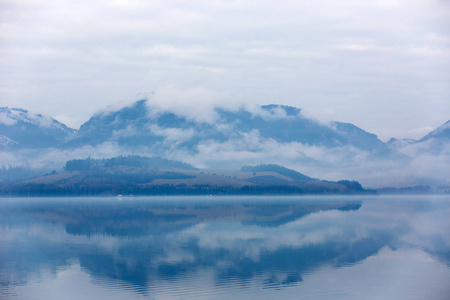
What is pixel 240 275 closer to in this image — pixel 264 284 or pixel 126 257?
pixel 264 284

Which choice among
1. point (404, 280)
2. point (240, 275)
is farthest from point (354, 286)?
point (240, 275)

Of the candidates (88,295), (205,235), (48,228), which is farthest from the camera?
(48,228)

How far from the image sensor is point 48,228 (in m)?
112

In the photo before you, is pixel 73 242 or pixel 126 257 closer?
pixel 126 257

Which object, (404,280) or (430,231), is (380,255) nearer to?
(404,280)

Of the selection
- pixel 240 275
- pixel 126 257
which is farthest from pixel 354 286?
pixel 126 257

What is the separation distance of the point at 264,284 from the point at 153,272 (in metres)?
12.0

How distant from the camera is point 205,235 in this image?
94.3 m

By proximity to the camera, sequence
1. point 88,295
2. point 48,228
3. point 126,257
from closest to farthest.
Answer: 1. point 88,295
2. point 126,257
3. point 48,228

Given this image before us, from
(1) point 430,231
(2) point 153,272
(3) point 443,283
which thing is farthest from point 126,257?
(1) point 430,231

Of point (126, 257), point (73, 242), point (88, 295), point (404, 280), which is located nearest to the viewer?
point (88, 295)

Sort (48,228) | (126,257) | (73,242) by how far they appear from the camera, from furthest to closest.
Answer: (48,228) → (73,242) → (126,257)

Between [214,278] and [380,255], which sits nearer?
A: [214,278]

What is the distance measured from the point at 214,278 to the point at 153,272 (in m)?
6.73
